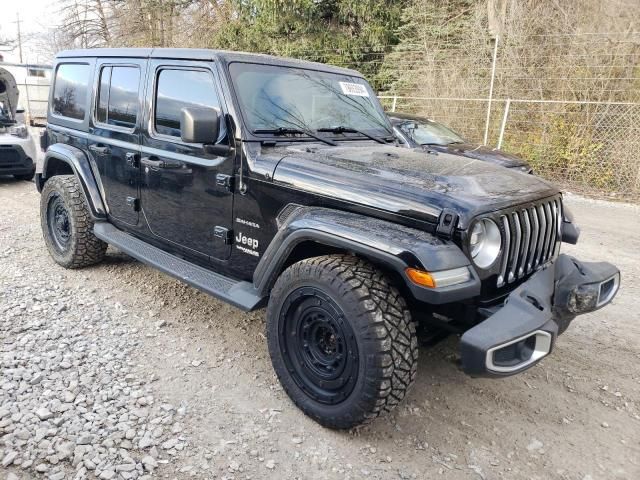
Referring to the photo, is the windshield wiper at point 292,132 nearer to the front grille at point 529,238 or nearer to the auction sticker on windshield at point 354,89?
the auction sticker on windshield at point 354,89

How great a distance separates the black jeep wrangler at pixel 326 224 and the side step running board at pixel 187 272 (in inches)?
0.7

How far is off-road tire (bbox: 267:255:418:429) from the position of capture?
93.5 inches

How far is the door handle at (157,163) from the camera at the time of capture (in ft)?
11.6

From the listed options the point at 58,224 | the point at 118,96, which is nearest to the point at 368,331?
the point at 118,96

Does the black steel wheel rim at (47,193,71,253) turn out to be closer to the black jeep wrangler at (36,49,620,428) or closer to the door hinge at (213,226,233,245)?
the black jeep wrangler at (36,49,620,428)

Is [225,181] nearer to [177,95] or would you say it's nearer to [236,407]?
[177,95]

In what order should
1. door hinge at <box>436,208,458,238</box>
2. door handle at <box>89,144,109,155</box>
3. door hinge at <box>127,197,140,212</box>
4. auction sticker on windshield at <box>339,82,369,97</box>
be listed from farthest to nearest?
door handle at <box>89,144,109,155</box> < door hinge at <box>127,197,140,212</box> < auction sticker on windshield at <box>339,82,369,97</box> < door hinge at <box>436,208,458,238</box>

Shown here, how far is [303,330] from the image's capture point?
2766 millimetres

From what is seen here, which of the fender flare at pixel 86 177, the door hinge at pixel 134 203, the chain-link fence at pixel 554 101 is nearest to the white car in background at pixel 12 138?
the fender flare at pixel 86 177

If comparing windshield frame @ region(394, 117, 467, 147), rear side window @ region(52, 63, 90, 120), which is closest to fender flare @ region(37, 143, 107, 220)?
rear side window @ region(52, 63, 90, 120)

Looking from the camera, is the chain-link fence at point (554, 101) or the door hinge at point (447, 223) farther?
the chain-link fence at point (554, 101)

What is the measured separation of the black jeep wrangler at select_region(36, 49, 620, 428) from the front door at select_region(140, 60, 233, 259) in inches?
0.5

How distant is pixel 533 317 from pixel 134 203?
10.1ft

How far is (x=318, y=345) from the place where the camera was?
9.01 feet
